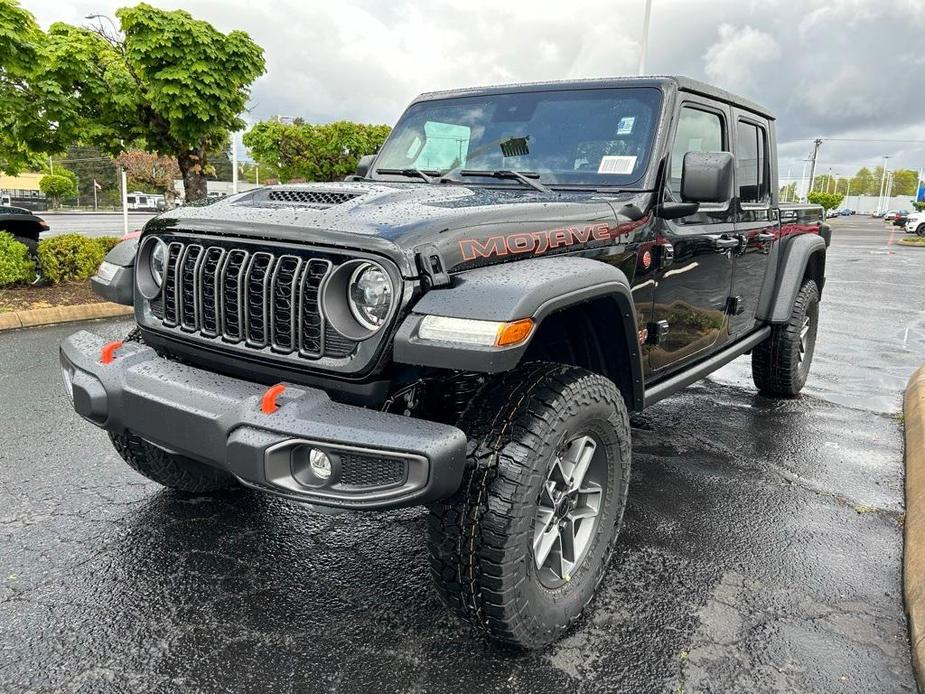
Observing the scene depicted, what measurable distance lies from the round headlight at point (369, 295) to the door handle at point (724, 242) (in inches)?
83.4

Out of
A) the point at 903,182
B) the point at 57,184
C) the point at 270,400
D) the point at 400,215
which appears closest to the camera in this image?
the point at 270,400

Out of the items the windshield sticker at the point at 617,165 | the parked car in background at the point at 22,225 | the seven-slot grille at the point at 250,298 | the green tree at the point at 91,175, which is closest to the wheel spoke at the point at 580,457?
the seven-slot grille at the point at 250,298

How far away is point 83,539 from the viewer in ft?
9.71

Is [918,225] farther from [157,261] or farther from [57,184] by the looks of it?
[57,184]

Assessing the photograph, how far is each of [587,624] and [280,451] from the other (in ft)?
4.39

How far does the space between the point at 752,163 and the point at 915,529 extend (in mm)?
2351

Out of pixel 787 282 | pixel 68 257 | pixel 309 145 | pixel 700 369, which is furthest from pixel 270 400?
pixel 309 145

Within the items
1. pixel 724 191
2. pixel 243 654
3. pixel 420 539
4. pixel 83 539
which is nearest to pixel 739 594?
pixel 420 539

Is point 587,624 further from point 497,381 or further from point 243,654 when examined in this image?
point 243,654

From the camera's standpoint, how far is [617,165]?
10.1 ft

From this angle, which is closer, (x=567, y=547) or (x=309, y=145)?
(x=567, y=547)

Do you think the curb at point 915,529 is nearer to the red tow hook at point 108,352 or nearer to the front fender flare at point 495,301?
the front fender flare at point 495,301

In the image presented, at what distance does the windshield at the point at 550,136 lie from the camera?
3.11 metres

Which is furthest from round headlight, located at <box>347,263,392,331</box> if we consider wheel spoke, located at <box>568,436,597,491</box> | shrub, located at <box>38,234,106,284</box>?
shrub, located at <box>38,234,106,284</box>
